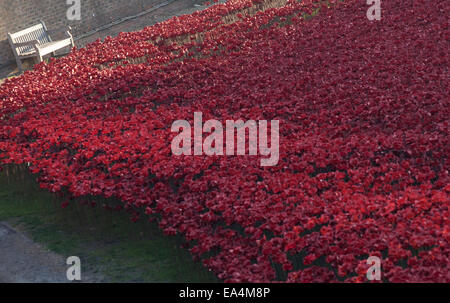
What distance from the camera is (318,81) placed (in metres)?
8.75

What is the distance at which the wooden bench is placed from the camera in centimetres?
1280

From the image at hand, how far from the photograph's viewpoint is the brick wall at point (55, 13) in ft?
43.9

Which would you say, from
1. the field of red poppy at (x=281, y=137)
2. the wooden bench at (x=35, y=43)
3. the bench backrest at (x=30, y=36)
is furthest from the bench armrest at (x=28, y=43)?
the field of red poppy at (x=281, y=137)

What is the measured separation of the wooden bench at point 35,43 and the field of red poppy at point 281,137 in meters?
0.80

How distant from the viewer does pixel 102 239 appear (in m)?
6.27

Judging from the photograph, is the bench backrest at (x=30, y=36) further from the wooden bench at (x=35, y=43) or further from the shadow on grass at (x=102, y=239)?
the shadow on grass at (x=102, y=239)

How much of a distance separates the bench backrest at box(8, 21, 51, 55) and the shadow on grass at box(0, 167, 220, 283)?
6.45 m

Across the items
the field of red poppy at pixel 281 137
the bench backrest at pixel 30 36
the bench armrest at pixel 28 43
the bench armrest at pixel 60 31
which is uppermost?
the bench armrest at pixel 60 31

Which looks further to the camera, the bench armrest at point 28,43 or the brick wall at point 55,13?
the brick wall at point 55,13

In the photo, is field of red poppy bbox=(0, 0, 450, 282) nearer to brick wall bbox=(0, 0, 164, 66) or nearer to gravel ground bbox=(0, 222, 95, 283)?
gravel ground bbox=(0, 222, 95, 283)

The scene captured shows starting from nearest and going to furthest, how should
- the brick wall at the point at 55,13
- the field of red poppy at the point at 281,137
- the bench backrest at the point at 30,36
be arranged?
the field of red poppy at the point at 281,137, the bench backrest at the point at 30,36, the brick wall at the point at 55,13

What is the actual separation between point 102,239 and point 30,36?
876 centimetres

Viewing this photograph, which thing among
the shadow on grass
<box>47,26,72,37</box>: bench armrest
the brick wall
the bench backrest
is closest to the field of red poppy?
the shadow on grass
